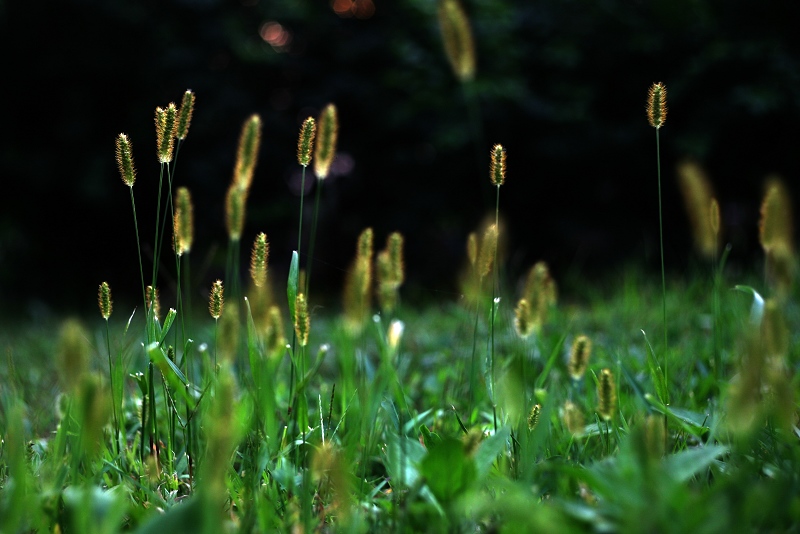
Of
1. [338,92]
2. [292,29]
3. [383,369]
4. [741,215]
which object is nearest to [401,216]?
[338,92]

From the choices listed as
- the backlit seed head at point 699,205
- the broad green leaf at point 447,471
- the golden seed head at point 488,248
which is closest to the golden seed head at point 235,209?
the golden seed head at point 488,248

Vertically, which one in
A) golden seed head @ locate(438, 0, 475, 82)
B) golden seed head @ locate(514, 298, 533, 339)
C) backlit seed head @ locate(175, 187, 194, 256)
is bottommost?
golden seed head @ locate(514, 298, 533, 339)

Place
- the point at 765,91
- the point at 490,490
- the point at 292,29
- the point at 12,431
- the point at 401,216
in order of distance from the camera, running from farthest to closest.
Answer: the point at 292,29 < the point at 401,216 < the point at 765,91 < the point at 490,490 < the point at 12,431

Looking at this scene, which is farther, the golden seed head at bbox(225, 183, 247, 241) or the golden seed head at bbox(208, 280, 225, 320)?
the golden seed head at bbox(225, 183, 247, 241)

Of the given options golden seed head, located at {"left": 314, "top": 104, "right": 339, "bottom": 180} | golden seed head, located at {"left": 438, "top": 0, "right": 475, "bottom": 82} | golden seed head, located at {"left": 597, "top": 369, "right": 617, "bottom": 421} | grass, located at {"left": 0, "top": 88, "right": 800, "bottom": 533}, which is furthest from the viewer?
golden seed head, located at {"left": 438, "top": 0, "right": 475, "bottom": 82}

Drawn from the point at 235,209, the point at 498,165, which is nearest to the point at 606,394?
the point at 498,165

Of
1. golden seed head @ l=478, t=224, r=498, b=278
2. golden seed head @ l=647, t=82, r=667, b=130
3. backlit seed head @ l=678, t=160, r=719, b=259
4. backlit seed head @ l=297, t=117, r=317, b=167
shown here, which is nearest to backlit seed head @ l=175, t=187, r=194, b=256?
backlit seed head @ l=297, t=117, r=317, b=167

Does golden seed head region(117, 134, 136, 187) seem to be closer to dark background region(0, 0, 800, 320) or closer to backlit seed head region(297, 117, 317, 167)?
backlit seed head region(297, 117, 317, 167)

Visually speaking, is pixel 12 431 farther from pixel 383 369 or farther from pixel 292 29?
pixel 292 29
